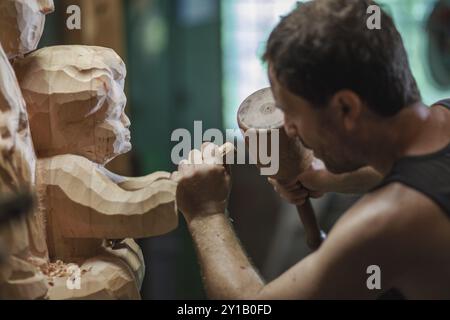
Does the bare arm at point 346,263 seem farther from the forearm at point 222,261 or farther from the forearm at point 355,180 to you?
the forearm at point 355,180

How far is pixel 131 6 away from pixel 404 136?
2549 mm

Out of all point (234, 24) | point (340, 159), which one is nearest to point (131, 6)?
point (234, 24)

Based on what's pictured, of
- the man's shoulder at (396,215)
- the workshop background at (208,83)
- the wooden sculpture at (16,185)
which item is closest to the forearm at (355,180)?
the man's shoulder at (396,215)

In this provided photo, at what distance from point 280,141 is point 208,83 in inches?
93.0

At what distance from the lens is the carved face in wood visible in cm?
116

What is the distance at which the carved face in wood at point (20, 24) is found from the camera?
45.8 inches

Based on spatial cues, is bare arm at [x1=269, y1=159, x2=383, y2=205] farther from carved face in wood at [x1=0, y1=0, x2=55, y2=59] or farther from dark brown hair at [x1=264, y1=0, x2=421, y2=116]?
carved face in wood at [x1=0, y1=0, x2=55, y2=59]

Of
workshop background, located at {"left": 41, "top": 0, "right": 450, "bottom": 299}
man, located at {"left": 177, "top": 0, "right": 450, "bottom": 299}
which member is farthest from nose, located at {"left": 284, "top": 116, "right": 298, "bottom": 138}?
workshop background, located at {"left": 41, "top": 0, "right": 450, "bottom": 299}

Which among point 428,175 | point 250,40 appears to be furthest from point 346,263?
point 250,40

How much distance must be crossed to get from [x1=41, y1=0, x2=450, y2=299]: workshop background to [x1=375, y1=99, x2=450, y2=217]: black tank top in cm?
193

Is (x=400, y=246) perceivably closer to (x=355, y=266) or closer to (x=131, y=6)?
(x=355, y=266)

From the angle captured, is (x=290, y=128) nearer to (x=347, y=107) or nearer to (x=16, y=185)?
(x=347, y=107)

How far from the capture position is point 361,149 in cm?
107

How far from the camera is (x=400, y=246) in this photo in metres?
0.99
